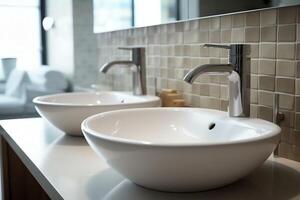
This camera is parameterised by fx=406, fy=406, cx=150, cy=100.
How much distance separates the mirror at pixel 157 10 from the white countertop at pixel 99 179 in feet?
1.21

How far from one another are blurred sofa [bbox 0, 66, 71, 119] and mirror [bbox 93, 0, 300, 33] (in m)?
1.45

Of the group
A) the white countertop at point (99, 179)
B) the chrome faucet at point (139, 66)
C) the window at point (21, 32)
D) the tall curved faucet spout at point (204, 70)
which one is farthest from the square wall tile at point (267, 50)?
the window at point (21, 32)

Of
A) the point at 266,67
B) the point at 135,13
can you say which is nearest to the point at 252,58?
the point at 266,67

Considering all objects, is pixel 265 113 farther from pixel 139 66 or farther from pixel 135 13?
pixel 135 13

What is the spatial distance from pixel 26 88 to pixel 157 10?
7.99ft

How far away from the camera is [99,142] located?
27.9 inches

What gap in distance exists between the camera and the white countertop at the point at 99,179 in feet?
2.35

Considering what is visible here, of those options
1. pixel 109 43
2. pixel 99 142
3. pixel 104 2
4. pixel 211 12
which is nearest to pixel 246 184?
pixel 99 142

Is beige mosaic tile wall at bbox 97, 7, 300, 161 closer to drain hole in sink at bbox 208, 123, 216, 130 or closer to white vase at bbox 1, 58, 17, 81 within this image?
drain hole in sink at bbox 208, 123, 216, 130

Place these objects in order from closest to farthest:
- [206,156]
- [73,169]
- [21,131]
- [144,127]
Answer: [206,156]
[73,169]
[144,127]
[21,131]

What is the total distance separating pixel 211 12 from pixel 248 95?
33 cm

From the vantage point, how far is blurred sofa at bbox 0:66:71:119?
3406mm

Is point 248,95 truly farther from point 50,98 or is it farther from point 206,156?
point 50,98

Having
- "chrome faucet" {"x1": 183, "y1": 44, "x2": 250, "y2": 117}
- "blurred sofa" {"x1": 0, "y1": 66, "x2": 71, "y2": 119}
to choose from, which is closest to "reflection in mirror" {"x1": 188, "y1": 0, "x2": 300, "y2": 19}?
"chrome faucet" {"x1": 183, "y1": 44, "x2": 250, "y2": 117}
